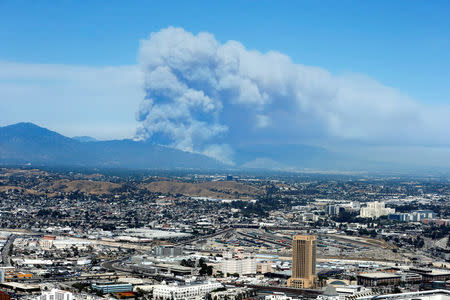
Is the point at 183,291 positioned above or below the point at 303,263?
below

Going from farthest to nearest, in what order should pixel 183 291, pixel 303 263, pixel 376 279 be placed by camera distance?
pixel 376 279 < pixel 303 263 < pixel 183 291

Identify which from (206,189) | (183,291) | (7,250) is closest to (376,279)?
(183,291)

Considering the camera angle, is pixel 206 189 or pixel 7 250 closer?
pixel 7 250

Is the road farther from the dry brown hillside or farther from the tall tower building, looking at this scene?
the dry brown hillside

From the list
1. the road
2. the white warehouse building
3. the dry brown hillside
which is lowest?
the white warehouse building

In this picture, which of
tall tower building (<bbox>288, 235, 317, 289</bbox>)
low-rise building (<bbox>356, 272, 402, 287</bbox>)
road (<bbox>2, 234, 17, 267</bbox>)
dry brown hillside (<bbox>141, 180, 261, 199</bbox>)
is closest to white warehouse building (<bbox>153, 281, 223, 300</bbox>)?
tall tower building (<bbox>288, 235, 317, 289</bbox>)

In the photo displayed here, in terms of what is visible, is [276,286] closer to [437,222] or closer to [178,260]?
[178,260]

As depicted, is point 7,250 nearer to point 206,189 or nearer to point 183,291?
point 183,291

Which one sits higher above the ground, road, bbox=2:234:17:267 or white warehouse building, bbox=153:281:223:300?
road, bbox=2:234:17:267
